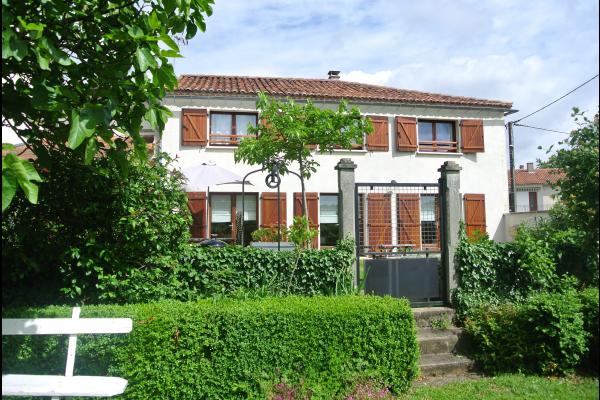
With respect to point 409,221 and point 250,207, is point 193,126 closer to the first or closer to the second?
point 250,207

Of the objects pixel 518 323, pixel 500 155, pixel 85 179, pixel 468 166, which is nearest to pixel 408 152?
pixel 468 166

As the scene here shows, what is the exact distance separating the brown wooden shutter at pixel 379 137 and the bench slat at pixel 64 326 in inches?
567

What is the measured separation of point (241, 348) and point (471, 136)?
1584 cm

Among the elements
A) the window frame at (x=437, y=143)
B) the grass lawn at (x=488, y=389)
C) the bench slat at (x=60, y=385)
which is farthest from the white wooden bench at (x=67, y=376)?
the window frame at (x=437, y=143)

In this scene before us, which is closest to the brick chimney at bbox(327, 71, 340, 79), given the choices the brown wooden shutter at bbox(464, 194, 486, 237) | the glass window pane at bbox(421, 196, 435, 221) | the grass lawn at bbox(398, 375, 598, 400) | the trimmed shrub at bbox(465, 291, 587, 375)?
the brown wooden shutter at bbox(464, 194, 486, 237)

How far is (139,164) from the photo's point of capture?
5.54 meters

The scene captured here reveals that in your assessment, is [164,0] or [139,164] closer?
[164,0]

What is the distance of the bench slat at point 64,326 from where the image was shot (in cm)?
401

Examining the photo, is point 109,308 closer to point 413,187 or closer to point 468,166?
point 413,187

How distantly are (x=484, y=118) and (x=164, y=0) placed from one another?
17014 millimetres

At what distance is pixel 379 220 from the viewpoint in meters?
7.51

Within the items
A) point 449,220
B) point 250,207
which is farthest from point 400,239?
point 250,207

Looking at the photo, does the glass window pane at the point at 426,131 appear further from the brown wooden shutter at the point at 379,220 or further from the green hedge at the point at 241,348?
the green hedge at the point at 241,348

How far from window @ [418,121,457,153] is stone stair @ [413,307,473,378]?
12.6m
